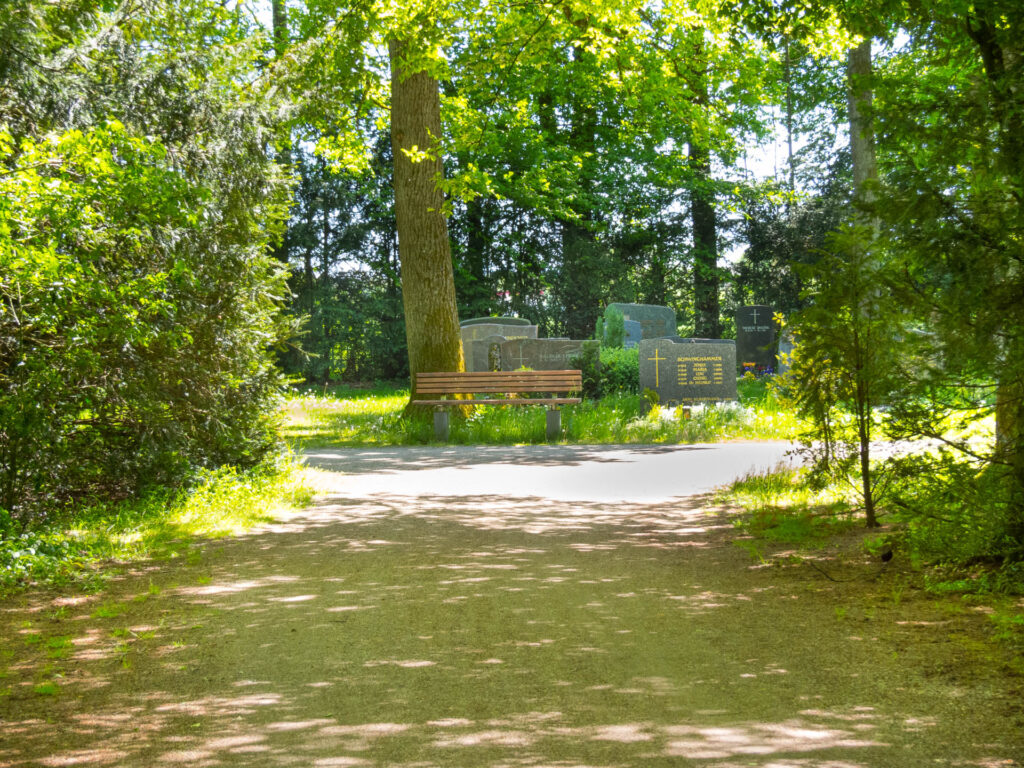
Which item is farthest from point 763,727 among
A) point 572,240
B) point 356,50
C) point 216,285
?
point 572,240

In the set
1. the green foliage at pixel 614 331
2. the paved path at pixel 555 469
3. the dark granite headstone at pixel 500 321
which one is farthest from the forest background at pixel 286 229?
the green foliage at pixel 614 331

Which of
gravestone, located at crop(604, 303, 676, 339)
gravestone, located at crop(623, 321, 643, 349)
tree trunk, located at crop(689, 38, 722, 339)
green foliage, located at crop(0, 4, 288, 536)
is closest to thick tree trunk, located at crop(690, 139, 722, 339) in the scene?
tree trunk, located at crop(689, 38, 722, 339)

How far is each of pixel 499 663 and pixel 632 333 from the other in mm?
21149

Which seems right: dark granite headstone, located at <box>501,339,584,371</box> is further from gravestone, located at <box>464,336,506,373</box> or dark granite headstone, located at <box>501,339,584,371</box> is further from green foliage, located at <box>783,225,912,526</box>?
green foliage, located at <box>783,225,912,526</box>

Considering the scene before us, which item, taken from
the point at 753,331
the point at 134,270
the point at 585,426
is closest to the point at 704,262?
the point at 753,331

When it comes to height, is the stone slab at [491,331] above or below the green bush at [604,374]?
above

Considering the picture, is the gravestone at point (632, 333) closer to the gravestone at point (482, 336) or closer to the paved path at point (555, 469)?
the gravestone at point (482, 336)

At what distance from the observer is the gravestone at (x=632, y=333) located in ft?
81.6

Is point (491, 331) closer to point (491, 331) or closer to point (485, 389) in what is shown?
point (491, 331)

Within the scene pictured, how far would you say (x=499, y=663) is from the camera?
434 centimetres

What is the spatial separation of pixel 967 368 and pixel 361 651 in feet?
11.5

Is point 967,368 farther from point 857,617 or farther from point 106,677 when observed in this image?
point 106,677

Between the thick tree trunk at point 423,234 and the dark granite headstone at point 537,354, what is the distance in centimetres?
377

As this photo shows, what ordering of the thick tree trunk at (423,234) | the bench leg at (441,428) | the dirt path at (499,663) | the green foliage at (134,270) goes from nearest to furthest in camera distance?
the dirt path at (499,663) < the green foliage at (134,270) < the bench leg at (441,428) < the thick tree trunk at (423,234)
